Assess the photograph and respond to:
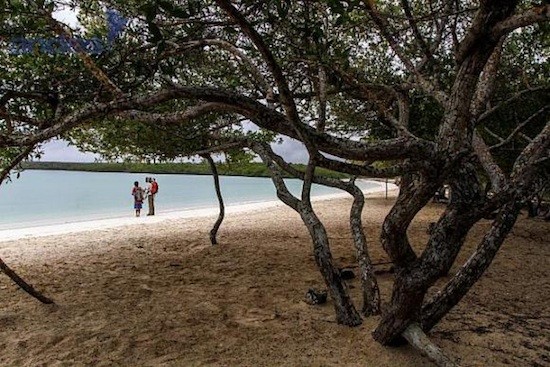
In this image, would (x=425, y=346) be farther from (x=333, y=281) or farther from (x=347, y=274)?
(x=347, y=274)

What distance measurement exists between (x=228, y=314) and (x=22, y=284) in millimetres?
2741

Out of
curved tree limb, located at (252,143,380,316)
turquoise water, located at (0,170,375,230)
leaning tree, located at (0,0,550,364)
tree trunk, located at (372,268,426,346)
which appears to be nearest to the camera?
leaning tree, located at (0,0,550,364)

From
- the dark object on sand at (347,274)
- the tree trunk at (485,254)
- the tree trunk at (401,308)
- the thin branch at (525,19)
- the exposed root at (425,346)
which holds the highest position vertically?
the thin branch at (525,19)

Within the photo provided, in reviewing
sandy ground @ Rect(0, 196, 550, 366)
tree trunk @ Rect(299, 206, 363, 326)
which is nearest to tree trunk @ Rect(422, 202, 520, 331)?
sandy ground @ Rect(0, 196, 550, 366)

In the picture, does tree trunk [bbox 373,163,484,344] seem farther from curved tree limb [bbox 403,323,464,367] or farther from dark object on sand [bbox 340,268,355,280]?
Result: dark object on sand [bbox 340,268,355,280]

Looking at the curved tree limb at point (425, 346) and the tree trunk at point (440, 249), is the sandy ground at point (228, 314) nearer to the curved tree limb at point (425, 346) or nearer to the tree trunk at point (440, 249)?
the curved tree limb at point (425, 346)

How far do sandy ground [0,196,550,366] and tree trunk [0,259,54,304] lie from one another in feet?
0.41

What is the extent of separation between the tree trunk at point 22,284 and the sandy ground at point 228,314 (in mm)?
124

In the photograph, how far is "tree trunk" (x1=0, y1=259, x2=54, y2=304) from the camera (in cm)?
523

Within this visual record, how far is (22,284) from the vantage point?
17.6 feet

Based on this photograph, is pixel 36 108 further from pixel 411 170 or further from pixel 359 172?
pixel 411 170

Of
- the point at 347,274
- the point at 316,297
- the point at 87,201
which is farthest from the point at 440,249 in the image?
the point at 87,201

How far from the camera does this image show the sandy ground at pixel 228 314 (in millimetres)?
3836

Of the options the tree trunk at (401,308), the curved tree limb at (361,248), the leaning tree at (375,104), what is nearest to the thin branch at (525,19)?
the leaning tree at (375,104)
